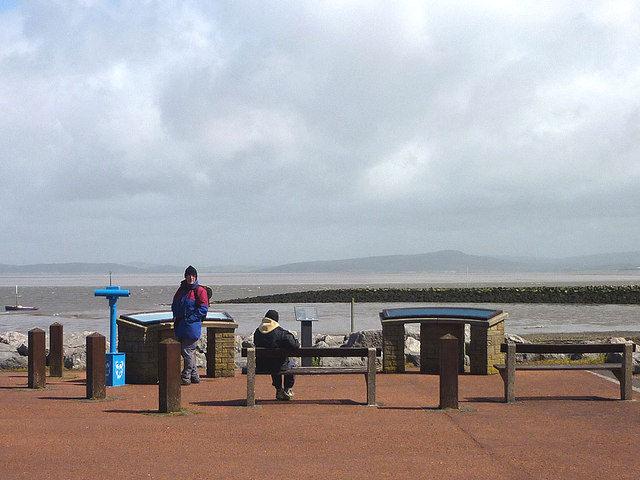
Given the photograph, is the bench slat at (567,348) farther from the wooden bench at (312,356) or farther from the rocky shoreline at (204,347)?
the rocky shoreline at (204,347)

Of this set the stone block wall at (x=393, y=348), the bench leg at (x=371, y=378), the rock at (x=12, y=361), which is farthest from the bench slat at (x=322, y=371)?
the rock at (x=12, y=361)

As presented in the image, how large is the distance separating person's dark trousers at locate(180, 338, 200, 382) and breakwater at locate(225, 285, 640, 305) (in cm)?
5563

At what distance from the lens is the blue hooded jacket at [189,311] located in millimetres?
12594

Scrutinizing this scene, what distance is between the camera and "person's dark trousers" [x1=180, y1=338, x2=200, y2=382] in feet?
41.8

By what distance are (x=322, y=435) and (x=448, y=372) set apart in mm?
2353

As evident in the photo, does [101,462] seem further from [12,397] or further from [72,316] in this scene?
[72,316]

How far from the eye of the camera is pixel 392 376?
47.6 feet

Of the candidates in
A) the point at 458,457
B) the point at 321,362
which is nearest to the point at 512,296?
the point at 321,362

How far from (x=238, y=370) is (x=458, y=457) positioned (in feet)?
29.2

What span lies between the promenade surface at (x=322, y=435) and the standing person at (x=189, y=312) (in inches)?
26.9

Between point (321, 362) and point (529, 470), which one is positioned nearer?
point (529, 470)

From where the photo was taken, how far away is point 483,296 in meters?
76.1

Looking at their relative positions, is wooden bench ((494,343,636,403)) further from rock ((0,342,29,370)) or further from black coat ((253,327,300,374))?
rock ((0,342,29,370))

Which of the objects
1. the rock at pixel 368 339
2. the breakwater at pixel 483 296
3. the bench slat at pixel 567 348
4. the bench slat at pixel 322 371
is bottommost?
the breakwater at pixel 483 296
